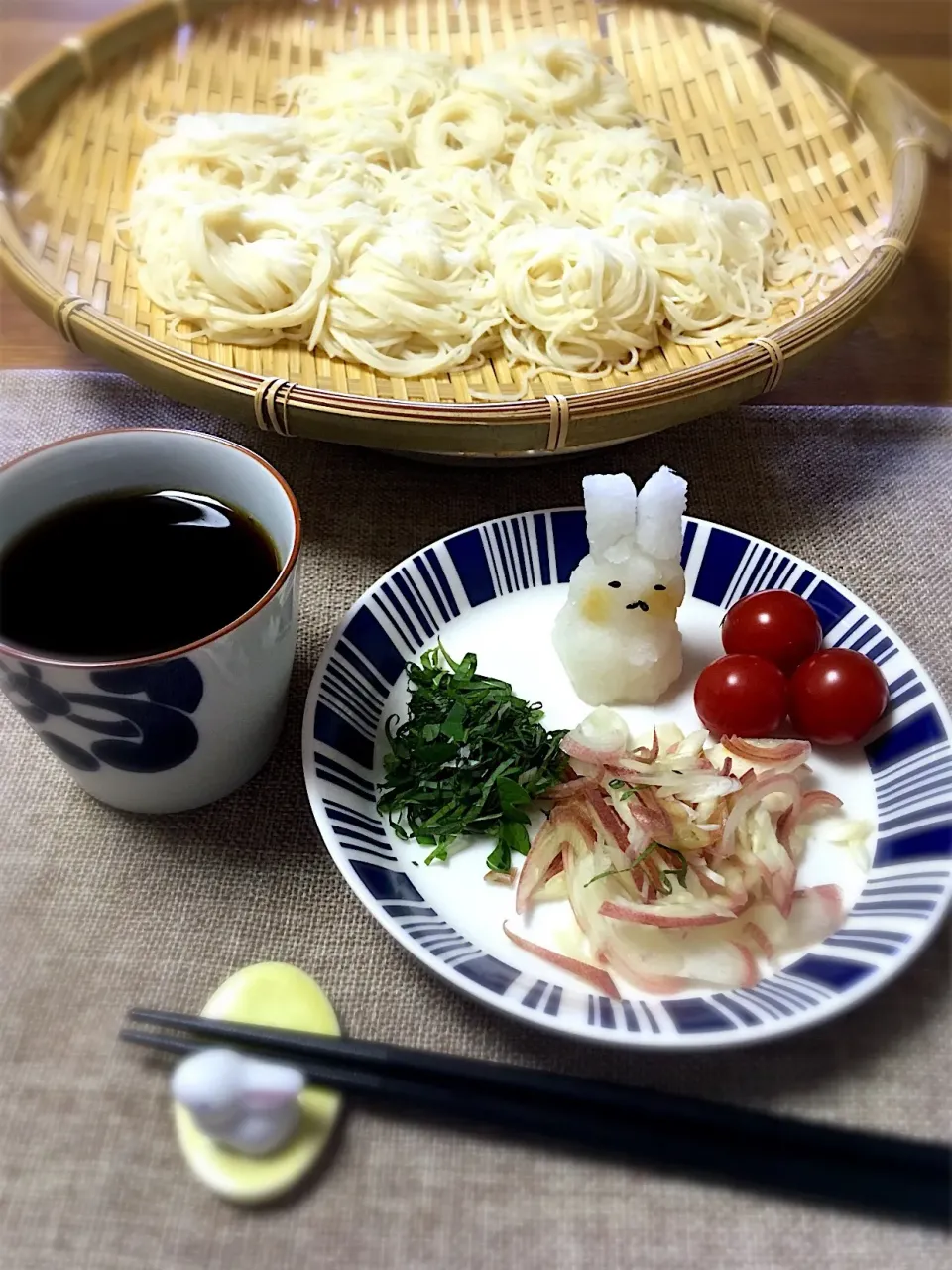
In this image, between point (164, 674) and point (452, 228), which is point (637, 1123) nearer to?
point (164, 674)

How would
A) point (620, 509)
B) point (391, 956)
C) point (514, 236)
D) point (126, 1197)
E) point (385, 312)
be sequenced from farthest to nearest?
point (514, 236)
point (385, 312)
point (620, 509)
point (391, 956)
point (126, 1197)

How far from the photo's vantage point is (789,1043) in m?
0.77

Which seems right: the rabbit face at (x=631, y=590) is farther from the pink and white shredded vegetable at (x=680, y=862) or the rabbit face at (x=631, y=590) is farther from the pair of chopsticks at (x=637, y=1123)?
the pair of chopsticks at (x=637, y=1123)

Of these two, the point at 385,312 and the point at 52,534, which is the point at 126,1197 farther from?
the point at 385,312

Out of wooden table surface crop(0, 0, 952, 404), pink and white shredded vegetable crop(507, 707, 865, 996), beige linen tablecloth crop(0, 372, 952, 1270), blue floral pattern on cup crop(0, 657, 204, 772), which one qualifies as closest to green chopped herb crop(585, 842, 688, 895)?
pink and white shredded vegetable crop(507, 707, 865, 996)

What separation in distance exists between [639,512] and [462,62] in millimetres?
1381

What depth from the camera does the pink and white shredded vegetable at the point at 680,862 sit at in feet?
2.62

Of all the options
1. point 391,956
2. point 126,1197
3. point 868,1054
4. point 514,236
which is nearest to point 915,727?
point 868,1054

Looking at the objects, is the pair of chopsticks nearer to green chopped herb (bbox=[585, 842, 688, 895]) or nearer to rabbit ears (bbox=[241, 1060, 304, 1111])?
rabbit ears (bbox=[241, 1060, 304, 1111])

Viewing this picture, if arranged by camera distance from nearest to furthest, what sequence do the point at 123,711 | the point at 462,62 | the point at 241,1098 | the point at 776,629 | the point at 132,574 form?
the point at 241,1098, the point at 123,711, the point at 132,574, the point at 776,629, the point at 462,62

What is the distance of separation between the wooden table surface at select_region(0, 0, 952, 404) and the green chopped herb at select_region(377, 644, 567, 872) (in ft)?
1.96

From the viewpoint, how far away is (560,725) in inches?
39.7

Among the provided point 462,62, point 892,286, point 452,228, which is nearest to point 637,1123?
point 892,286

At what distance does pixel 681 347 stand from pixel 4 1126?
1.24 m
